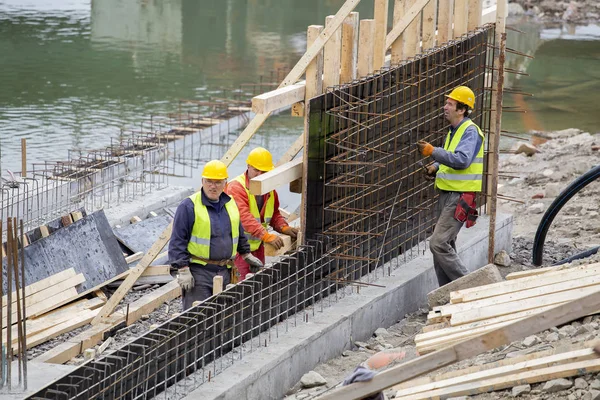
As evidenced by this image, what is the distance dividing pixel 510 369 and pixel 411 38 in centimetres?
447

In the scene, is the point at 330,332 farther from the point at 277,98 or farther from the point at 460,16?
the point at 460,16

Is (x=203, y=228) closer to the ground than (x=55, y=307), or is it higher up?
higher up

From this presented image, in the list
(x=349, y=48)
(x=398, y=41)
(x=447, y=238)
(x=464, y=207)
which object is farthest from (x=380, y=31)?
(x=447, y=238)

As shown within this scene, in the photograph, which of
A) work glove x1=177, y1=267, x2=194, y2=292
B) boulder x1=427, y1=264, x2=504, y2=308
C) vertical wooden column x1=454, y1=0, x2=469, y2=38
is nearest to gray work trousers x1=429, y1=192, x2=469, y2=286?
boulder x1=427, y1=264, x2=504, y2=308

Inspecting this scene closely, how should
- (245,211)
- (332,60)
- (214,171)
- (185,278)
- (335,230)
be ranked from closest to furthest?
1. (214,171)
2. (185,278)
3. (245,211)
4. (332,60)
5. (335,230)

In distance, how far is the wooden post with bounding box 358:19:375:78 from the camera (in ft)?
30.2

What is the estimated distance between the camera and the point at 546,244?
39.3ft

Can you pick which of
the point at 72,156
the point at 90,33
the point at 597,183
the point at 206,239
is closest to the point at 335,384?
the point at 206,239

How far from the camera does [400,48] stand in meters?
10.0

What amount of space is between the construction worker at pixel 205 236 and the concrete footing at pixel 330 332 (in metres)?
0.79

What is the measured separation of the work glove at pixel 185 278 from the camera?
312 inches

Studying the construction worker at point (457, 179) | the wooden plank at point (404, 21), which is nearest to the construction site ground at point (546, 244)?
the construction worker at point (457, 179)

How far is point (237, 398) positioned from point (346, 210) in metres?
2.49

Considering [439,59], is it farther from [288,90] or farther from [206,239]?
[206,239]
